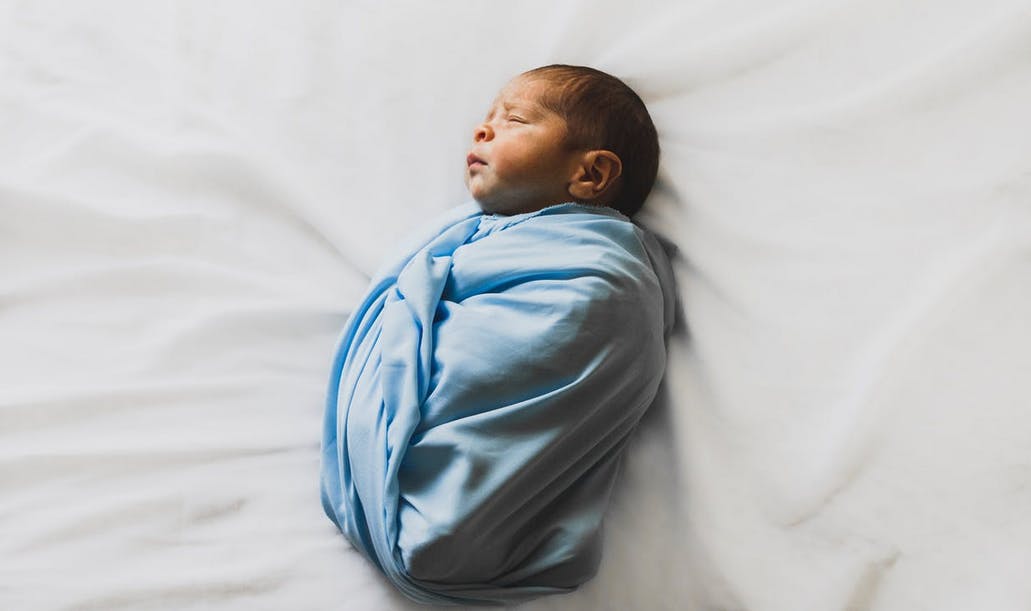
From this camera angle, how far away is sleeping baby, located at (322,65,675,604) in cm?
86

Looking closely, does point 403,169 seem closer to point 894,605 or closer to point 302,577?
point 302,577

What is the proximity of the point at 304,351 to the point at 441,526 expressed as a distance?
330 mm

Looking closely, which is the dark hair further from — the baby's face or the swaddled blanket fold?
the swaddled blanket fold

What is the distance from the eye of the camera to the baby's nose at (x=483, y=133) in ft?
3.58

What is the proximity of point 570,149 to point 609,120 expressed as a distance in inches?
2.0

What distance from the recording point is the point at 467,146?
1.19 metres

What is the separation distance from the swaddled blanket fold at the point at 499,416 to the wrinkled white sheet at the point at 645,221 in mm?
60

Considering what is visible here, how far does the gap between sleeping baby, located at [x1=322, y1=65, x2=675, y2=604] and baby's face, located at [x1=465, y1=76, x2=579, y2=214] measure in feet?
0.15

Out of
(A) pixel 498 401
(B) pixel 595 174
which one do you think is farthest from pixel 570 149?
(A) pixel 498 401

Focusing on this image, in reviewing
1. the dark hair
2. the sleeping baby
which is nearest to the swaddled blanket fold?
the sleeping baby

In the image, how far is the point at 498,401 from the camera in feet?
2.93

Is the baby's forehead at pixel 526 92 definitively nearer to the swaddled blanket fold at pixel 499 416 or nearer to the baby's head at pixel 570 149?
the baby's head at pixel 570 149

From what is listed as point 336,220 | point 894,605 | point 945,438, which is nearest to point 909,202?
point 945,438

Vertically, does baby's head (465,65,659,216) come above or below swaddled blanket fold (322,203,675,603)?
above
